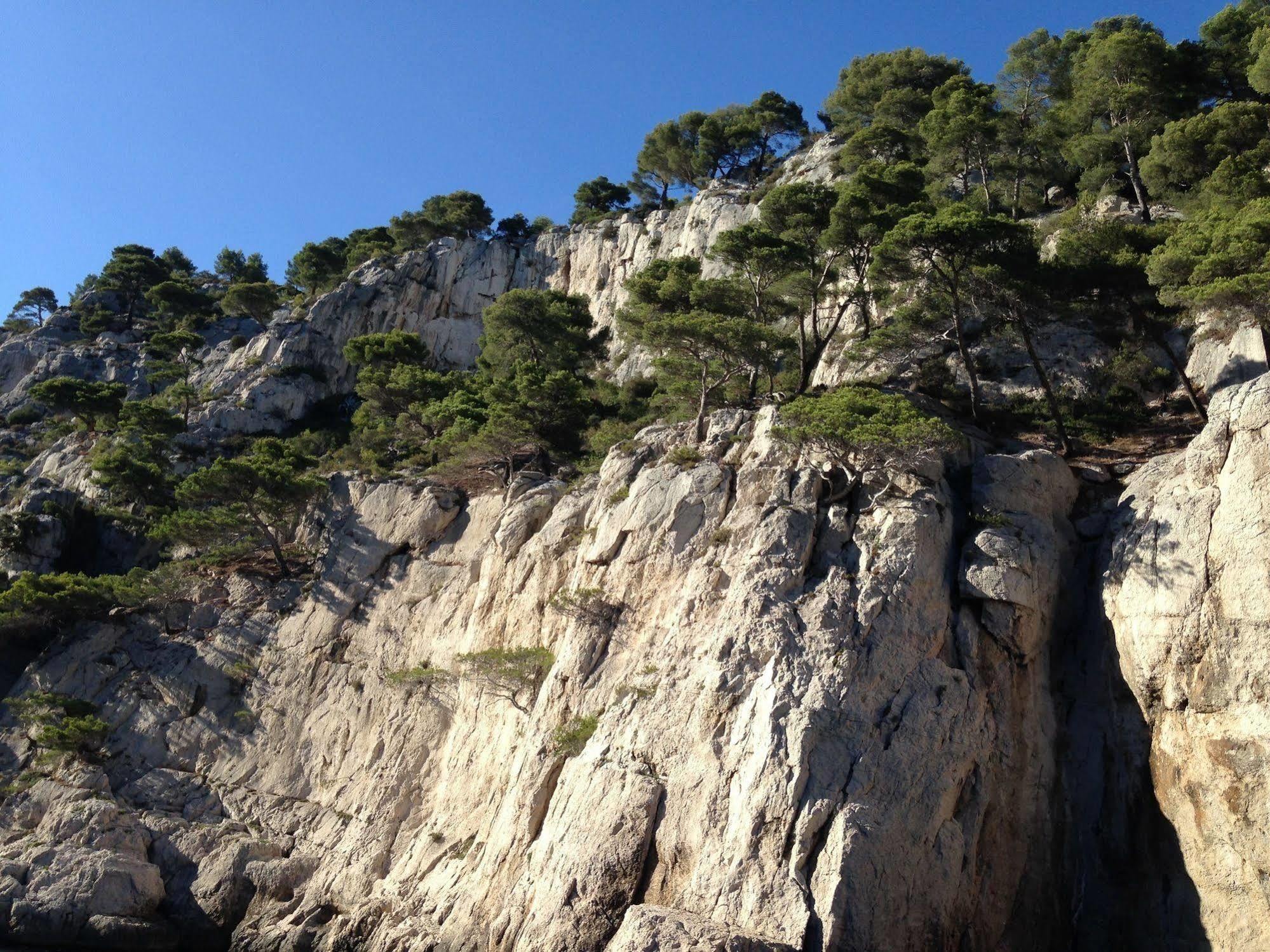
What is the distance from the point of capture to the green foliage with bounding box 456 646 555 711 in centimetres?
2542

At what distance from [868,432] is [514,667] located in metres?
11.2

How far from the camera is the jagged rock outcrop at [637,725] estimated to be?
17906 mm

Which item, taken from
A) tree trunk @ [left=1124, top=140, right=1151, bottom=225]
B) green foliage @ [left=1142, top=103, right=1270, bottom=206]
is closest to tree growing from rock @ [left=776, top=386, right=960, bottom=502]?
green foliage @ [left=1142, top=103, right=1270, bottom=206]

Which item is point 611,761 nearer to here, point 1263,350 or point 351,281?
point 1263,350

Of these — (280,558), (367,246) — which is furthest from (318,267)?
(280,558)

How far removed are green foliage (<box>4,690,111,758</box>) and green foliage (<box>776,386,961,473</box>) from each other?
24734 millimetres

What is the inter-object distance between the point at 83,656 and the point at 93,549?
9.16 m

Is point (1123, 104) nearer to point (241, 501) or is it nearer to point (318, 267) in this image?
point (241, 501)

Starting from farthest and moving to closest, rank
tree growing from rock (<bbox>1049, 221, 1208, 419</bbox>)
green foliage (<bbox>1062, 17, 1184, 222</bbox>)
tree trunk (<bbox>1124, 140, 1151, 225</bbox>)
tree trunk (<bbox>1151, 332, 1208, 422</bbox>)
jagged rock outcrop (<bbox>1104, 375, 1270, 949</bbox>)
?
green foliage (<bbox>1062, 17, 1184, 222</bbox>), tree trunk (<bbox>1124, 140, 1151, 225</bbox>), tree growing from rock (<bbox>1049, 221, 1208, 419</bbox>), tree trunk (<bbox>1151, 332, 1208, 422</bbox>), jagged rock outcrop (<bbox>1104, 375, 1270, 949</bbox>)

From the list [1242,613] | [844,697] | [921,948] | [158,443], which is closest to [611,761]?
[844,697]

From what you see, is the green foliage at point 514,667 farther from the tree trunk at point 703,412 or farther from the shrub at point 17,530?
the shrub at point 17,530

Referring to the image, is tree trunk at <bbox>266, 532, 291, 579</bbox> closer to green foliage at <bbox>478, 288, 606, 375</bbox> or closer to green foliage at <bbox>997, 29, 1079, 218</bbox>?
green foliage at <bbox>478, 288, 606, 375</bbox>

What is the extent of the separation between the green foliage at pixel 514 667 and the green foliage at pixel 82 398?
3426 centimetres

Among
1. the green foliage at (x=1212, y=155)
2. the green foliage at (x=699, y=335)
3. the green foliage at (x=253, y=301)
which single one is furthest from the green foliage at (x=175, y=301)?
the green foliage at (x=1212, y=155)
